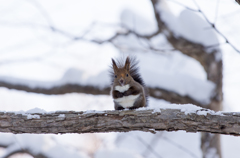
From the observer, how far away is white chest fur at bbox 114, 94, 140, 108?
2238mm

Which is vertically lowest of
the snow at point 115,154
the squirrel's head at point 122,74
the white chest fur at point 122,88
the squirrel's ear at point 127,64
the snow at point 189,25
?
the snow at point 115,154

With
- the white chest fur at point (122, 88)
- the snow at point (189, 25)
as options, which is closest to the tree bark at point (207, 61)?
the snow at point (189, 25)

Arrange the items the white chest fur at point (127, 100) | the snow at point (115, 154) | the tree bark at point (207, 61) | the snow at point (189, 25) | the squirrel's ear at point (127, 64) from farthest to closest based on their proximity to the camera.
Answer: the snow at point (189, 25) < the tree bark at point (207, 61) < the snow at point (115, 154) < the squirrel's ear at point (127, 64) < the white chest fur at point (127, 100)

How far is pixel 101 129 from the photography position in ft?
6.46

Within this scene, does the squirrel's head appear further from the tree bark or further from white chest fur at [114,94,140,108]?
the tree bark

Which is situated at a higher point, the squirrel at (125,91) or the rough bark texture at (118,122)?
the squirrel at (125,91)

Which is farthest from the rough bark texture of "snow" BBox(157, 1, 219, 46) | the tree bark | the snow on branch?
"snow" BBox(157, 1, 219, 46)

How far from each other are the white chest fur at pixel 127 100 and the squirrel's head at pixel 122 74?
0.41 feet

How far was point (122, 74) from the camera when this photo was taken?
234cm

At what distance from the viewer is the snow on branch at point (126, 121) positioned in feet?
5.84

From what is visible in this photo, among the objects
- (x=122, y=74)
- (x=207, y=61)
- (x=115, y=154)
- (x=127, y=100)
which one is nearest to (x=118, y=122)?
(x=127, y=100)

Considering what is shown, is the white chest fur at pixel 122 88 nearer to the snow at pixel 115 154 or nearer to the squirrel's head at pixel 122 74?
the squirrel's head at pixel 122 74

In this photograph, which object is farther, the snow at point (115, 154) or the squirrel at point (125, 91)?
the snow at point (115, 154)

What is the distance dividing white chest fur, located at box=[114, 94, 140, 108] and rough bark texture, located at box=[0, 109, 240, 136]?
0.24 m
